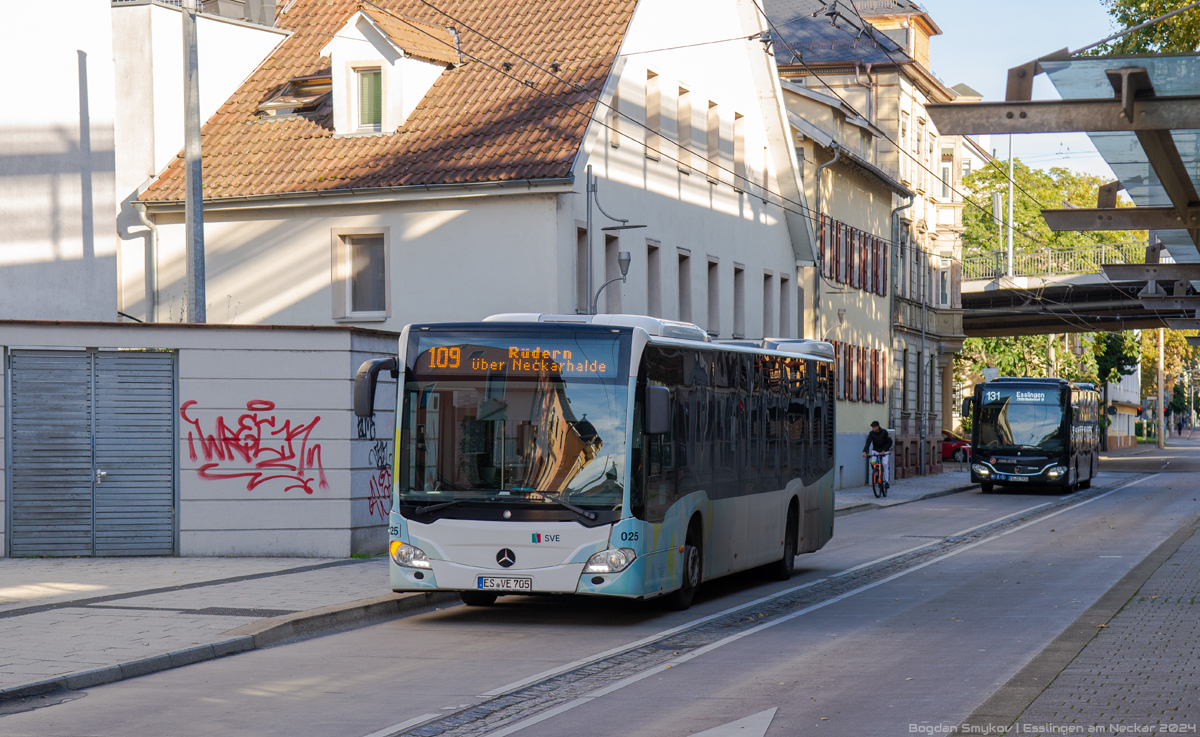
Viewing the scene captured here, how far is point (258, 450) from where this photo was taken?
1788cm

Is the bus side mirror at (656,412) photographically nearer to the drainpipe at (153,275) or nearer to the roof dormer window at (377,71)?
the roof dormer window at (377,71)

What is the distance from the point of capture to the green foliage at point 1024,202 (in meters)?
78.2

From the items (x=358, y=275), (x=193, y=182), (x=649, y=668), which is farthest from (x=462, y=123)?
(x=649, y=668)

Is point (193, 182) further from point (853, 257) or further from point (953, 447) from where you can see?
point (953, 447)

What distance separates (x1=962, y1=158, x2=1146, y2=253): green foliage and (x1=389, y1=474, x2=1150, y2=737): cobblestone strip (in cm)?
6149

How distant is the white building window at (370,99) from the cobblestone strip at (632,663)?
1306 cm

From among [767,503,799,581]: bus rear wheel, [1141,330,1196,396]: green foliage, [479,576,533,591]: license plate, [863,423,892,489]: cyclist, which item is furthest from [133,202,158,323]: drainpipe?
[1141,330,1196,396]: green foliage

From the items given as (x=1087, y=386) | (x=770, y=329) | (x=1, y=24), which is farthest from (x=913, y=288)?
(x=1, y=24)

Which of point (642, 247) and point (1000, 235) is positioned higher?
point (1000, 235)

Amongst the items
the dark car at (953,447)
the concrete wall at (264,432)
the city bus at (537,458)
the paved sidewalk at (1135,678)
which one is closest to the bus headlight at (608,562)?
the city bus at (537,458)

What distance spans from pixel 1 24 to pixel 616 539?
13.5 m

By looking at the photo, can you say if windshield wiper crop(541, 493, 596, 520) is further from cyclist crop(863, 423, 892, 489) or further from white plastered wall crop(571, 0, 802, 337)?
cyclist crop(863, 423, 892, 489)

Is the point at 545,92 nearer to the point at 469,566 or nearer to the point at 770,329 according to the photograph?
the point at 770,329

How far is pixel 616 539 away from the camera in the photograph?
12648 millimetres
